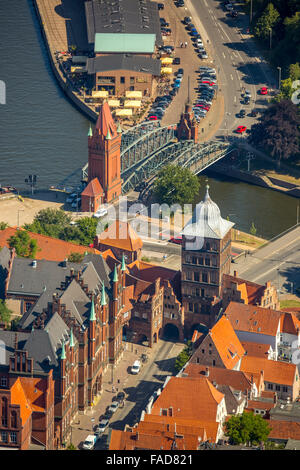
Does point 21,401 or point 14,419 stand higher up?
point 21,401

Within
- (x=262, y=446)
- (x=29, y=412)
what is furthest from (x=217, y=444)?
(x=29, y=412)

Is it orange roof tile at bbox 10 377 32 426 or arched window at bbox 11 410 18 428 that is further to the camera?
orange roof tile at bbox 10 377 32 426

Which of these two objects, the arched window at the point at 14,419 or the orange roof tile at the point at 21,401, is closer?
the arched window at the point at 14,419

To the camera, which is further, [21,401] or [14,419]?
[21,401]
